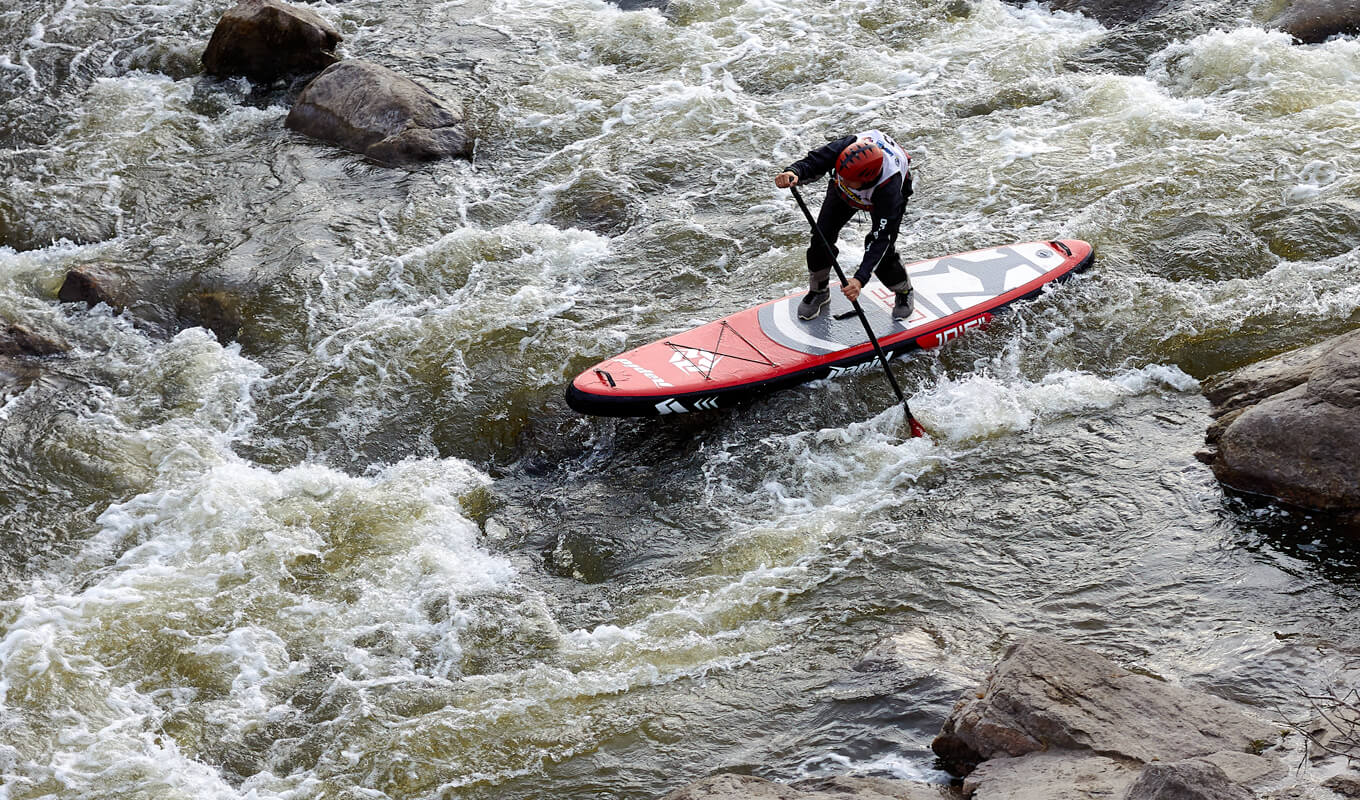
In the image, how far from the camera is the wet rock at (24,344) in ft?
25.9

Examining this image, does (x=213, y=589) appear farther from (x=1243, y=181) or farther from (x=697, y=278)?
(x=1243, y=181)

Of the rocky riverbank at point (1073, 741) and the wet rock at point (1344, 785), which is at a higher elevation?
the wet rock at point (1344, 785)

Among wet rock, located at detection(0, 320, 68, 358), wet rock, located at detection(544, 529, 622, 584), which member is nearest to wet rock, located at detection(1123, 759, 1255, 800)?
wet rock, located at detection(544, 529, 622, 584)

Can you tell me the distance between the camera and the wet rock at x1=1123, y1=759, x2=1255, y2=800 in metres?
3.38

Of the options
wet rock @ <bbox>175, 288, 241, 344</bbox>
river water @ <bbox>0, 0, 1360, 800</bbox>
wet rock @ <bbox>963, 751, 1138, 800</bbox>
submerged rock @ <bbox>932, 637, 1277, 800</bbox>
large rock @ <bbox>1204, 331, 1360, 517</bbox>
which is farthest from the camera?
wet rock @ <bbox>175, 288, 241, 344</bbox>

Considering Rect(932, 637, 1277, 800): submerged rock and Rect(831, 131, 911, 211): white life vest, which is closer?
Rect(932, 637, 1277, 800): submerged rock

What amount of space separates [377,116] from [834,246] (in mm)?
4676

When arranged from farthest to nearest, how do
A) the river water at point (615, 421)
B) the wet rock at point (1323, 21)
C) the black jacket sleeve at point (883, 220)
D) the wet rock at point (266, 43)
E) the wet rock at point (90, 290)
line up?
the wet rock at point (266, 43), the wet rock at point (1323, 21), the wet rock at point (90, 290), the black jacket sleeve at point (883, 220), the river water at point (615, 421)

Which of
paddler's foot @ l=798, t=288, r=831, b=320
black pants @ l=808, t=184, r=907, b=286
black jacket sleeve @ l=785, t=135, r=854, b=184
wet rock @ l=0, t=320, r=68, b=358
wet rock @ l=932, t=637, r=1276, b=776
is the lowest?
wet rock @ l=0, t=320, r=68, b=358

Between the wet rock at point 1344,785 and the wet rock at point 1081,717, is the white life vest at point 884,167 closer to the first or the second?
the wet rock at point 1081,717

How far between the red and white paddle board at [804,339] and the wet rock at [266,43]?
5733 millimetres

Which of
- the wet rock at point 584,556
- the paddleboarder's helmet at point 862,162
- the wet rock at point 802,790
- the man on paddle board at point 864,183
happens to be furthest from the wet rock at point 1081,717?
the paddleboarder's helmet at point 862,162

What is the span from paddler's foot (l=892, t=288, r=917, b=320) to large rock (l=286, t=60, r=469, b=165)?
4.33 meters

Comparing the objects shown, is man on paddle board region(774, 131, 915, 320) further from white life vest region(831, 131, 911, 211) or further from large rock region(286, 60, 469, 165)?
large rock region(286, 60, 469, 165)
